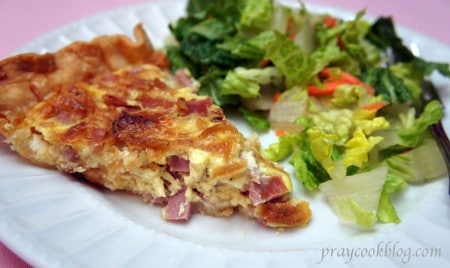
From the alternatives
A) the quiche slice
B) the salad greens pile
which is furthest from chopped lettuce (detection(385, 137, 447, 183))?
the quiche slice

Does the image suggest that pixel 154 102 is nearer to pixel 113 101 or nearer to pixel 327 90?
pixel 113 101

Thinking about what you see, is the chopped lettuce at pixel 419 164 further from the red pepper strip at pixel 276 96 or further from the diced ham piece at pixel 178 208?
the diced ham piece at pixel 178 208

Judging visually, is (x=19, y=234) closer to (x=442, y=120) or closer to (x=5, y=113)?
(x=5, y=113)

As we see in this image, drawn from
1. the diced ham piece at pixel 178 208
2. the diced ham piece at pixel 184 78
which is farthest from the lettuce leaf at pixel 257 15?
the diced ham piece at pixel 178 208

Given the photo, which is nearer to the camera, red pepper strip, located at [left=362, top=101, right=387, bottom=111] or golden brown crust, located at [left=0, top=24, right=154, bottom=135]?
golden brown crust, located at [left=0, top=24, right=154, bottom=135]

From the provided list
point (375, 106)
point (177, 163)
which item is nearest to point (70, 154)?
point (177, 163)

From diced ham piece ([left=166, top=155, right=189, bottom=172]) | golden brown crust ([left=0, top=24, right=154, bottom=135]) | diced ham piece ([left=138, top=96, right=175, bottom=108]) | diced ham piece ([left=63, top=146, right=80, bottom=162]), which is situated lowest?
diced ham piece ([left=166, top=155, right=189, bottom=172])

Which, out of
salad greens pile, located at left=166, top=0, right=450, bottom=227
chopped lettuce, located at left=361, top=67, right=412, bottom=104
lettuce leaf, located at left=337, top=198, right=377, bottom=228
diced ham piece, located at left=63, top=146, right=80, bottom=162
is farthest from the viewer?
chopped lettuce, located at left=361, top=67, right=412, bottom=104

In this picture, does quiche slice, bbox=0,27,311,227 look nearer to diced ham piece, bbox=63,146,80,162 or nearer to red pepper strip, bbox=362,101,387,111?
diced ham piece, bbox=63,146,80,162
